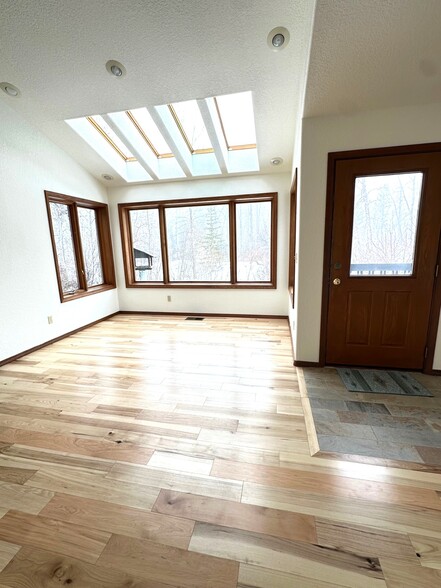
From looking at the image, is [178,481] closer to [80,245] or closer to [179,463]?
[179,463]

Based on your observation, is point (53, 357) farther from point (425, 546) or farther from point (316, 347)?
point (425, 546)

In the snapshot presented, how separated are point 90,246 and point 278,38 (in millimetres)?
3982

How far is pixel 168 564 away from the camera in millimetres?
1129

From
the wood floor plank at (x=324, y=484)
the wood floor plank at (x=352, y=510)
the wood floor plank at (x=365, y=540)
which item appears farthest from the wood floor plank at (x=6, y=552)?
the wood floor plank at (x=365, y=540)

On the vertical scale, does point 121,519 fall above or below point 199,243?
below

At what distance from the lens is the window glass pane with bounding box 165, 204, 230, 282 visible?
186 inches

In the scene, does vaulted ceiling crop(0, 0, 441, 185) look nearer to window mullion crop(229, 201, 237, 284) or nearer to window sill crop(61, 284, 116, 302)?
window mullion crop(229, 201, 237, 284)

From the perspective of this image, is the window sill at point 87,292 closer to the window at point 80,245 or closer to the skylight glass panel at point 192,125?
the window at point 80,245

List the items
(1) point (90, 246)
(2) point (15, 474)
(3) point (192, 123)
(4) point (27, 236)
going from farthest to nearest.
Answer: (1) point (90, 246) < (3) point (192, 123) < (4) point (27, 236) < (2) point (15, 474)

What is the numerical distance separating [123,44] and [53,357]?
3321 millimetres

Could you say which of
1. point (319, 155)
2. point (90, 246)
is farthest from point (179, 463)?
point (90, 246)

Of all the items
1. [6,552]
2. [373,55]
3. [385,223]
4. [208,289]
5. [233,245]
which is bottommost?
[6,552]

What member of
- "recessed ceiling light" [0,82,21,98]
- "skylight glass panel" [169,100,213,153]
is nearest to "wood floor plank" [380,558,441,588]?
"skylight glass panel" [169,100,213,153]

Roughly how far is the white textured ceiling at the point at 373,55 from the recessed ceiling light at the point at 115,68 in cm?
175
